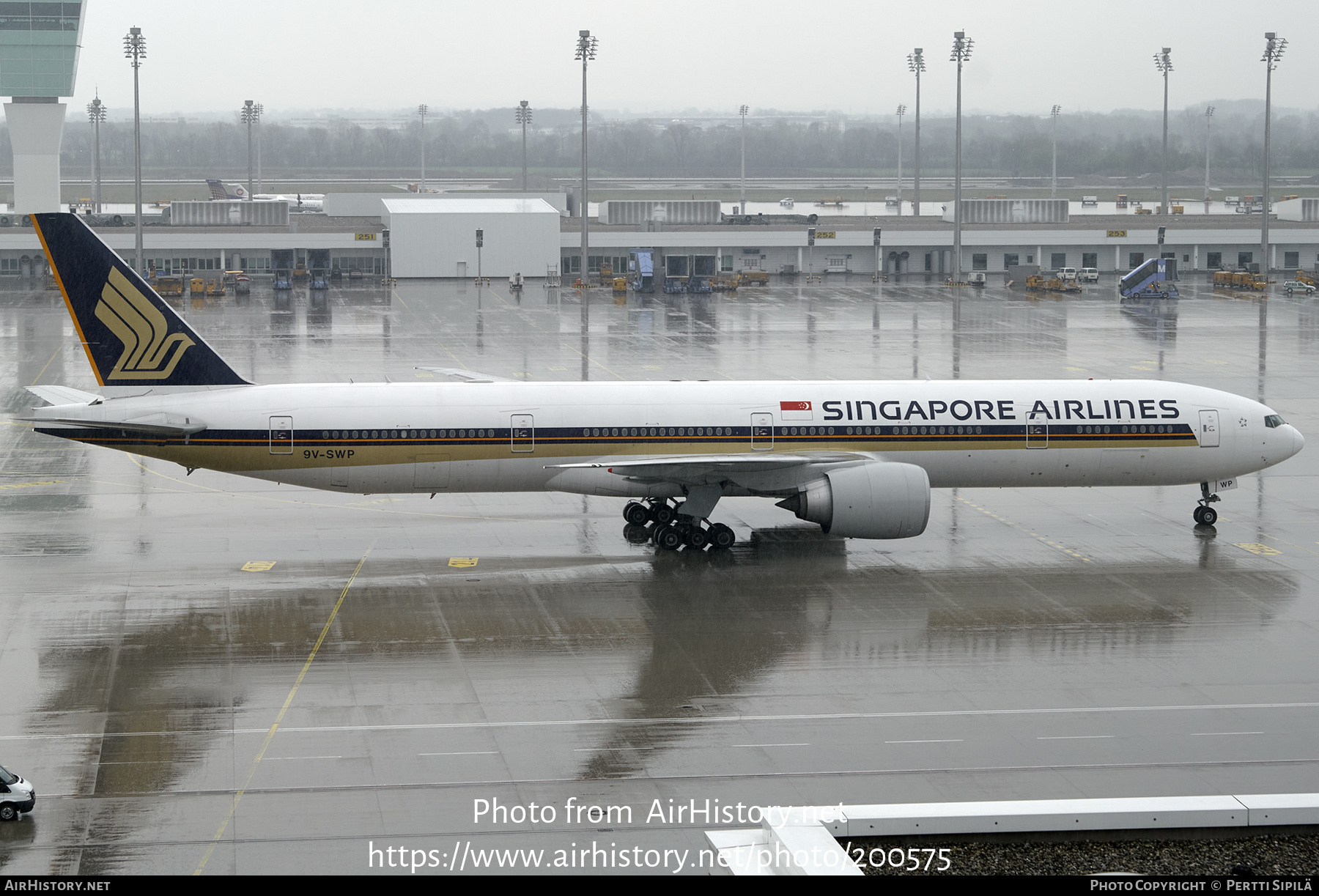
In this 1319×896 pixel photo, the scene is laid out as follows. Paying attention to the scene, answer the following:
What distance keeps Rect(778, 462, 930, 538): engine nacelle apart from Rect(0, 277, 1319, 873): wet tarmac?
1.09 m

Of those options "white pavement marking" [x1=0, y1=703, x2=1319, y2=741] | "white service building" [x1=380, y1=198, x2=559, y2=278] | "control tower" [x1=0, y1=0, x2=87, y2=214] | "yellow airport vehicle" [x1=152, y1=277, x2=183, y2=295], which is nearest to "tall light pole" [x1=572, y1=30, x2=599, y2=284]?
"white service building" [x1=380, y1=198, x2=559, y2=278]

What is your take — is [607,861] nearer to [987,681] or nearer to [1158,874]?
[1158,874]

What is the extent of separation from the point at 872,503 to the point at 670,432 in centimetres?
565

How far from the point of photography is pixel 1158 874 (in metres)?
17.7

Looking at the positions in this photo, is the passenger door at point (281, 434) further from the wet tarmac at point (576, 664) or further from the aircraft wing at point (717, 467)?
the aircraft wing at point (717, 467)

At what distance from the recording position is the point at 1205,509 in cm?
3966

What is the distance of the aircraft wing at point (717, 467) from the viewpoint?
3519 cm

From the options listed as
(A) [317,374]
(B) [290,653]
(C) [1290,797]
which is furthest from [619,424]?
(A) [317,374]

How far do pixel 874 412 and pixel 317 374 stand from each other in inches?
1426

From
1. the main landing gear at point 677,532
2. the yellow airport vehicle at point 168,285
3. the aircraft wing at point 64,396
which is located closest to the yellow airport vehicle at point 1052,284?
the yellow airport vehicle at point 168,285

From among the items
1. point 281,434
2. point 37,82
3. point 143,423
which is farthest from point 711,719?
point 37,82

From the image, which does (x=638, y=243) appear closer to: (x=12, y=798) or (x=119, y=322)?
(x=119, y=322)

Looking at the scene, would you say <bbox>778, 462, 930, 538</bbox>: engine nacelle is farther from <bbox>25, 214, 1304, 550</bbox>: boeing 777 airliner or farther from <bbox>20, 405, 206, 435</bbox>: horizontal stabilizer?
<bbox>20, 405, 206, 435</bbox>: horizontal stabilizer

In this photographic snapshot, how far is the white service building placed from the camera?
117 metres
